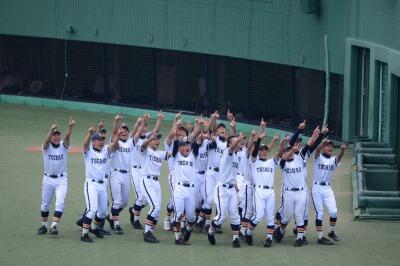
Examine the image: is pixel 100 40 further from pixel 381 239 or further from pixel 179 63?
pixel 381 239

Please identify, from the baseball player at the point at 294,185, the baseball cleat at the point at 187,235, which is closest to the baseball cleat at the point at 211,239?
the baseball cleat at the point at 187,235

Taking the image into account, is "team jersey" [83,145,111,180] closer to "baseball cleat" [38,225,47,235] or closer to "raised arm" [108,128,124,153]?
"raised arm" [108,128,124,153]

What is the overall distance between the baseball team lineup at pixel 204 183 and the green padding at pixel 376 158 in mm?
4817

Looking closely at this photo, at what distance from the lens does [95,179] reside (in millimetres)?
19344

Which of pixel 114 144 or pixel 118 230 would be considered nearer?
pixel 114 144

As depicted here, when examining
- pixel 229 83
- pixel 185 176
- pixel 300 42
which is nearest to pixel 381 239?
pixel 185 176

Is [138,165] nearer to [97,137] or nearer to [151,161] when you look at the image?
[151,161]

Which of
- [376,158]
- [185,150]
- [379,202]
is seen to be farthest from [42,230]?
[376,158]

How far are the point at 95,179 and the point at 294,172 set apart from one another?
322cm

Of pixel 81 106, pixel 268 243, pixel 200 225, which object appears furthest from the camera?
pixel 81 106

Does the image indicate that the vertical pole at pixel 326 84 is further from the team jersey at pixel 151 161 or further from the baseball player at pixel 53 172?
the baseball player at pixel 53 172

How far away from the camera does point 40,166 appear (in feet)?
88.6

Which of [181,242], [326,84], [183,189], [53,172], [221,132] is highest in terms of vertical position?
[326,84]

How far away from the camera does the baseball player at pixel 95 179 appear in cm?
1909
